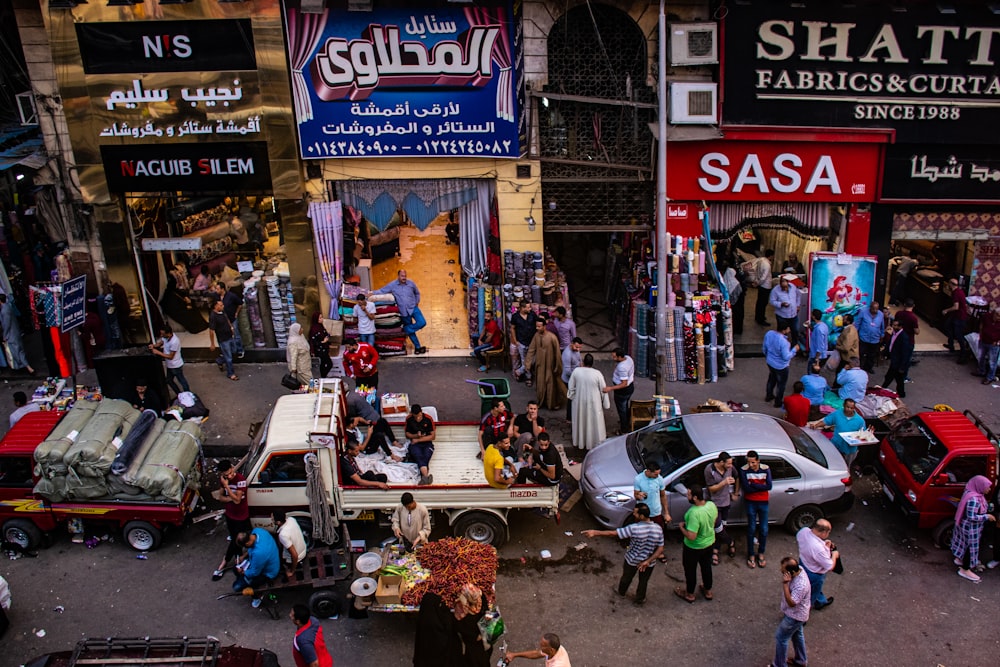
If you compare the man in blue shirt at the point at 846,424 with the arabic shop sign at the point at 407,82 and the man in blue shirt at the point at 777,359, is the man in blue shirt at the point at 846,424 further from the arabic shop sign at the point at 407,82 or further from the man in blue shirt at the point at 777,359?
the arabic shop sign at the point at 407,82

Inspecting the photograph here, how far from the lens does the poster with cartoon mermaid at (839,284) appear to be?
53.9ft

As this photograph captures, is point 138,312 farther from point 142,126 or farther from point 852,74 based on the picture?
point 852,74

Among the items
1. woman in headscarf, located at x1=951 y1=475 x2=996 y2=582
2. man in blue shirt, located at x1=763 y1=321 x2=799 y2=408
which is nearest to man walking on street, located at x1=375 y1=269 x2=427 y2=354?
man in blue shirt, located at x1=763 y1=321 x2=799 y2=408

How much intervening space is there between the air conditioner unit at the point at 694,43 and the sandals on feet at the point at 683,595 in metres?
9.51

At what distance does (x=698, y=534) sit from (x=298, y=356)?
7.97 m

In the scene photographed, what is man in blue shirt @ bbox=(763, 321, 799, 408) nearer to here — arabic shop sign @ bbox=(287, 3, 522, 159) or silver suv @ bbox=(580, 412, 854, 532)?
silver suv @ bbox=(580, 412, 854, 532)

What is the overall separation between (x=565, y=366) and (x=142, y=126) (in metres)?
9.12

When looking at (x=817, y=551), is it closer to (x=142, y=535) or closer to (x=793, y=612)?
(x=793, y=612)

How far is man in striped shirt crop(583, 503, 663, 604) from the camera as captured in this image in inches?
386

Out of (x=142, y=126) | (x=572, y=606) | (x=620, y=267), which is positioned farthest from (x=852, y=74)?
(x=142, y=126)

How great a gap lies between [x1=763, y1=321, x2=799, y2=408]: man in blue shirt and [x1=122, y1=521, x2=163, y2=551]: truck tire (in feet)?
33.3

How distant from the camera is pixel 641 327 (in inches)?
632

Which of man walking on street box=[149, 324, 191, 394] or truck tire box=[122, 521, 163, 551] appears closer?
truck tire box=[122, 521, 163, 551]

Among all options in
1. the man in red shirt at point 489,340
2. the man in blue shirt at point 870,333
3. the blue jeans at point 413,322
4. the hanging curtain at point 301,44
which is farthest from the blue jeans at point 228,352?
the man in blue shirt at point 870,333
